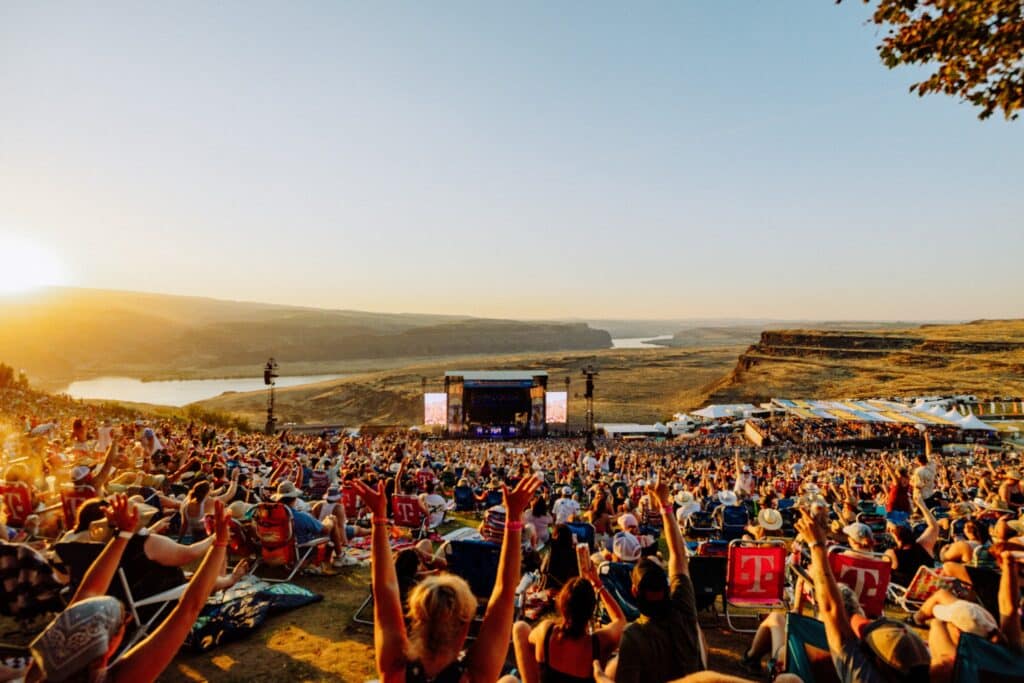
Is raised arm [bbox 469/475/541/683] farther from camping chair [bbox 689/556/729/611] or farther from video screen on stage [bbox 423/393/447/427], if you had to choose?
video screen on stage [bbox 423/393/447/427]

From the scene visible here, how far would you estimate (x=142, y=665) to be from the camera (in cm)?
232

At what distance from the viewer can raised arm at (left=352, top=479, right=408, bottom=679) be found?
92.9 inches

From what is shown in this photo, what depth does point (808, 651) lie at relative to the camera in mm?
3945

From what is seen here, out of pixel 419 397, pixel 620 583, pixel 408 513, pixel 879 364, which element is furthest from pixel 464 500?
pixel 879 364

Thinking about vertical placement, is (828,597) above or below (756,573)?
above

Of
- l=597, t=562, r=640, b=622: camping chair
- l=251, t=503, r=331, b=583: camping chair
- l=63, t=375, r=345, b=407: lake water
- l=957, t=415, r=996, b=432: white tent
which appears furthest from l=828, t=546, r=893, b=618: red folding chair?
l=63, t=375, r=345, b=407: lake water

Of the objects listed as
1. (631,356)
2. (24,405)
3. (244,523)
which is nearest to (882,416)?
(244,523)

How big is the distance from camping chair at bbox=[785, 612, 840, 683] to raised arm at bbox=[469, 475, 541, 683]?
245 cm

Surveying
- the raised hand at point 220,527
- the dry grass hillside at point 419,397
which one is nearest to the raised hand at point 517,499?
the raised hand at point 220,527

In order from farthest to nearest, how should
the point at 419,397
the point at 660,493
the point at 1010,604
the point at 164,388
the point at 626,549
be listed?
the point at 164,388
the point at 419,397
the point at 626,549
the point at 660,493
the point at 1010,604

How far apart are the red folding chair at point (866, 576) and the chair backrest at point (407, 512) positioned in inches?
234

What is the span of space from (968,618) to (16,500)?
1060 centimetres

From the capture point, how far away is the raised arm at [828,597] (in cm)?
315

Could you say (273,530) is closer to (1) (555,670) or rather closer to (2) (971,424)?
(1) (555,670)
